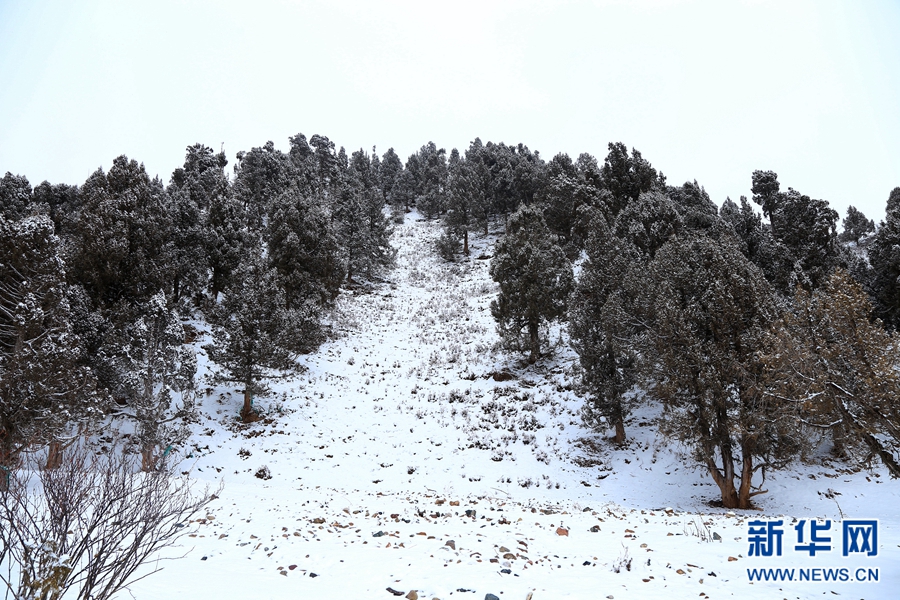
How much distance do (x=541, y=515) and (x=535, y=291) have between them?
16.3 meters

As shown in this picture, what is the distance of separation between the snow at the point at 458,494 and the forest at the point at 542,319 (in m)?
1.63

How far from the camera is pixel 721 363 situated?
47.5 feet

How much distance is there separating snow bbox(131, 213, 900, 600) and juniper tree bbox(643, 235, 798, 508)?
6.59ft

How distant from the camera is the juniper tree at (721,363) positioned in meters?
14.2

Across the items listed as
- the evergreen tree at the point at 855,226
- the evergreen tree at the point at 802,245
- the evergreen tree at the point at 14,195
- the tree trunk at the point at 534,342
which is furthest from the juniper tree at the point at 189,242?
the evergreen tree at the point at 855,226

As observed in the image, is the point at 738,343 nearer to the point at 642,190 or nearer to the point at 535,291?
the point at 535,291

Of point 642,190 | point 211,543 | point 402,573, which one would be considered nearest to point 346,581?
point 402,573

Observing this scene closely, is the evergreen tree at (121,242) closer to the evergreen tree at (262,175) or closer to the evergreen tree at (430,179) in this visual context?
the evergreen tree at (262,175)

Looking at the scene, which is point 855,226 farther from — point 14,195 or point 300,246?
point 14,195

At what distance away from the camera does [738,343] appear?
14758mm

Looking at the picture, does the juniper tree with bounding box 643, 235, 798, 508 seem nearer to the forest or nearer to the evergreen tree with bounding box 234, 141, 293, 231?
the forest

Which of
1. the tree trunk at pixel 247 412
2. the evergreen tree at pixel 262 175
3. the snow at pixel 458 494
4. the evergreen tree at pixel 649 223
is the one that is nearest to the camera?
the snow at pixel 458 494

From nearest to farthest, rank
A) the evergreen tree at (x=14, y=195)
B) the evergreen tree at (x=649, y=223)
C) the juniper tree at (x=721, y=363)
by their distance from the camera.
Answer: the juniper tree at (x=721, y=363) → the evergreen tree at (x=649, y=223) → the evergreen tree at (x=14, y=195)

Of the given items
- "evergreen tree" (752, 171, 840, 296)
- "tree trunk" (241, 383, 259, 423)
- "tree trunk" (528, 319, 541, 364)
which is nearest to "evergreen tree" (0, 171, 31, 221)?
"tree trunk" (241, 383, 259, 423)
